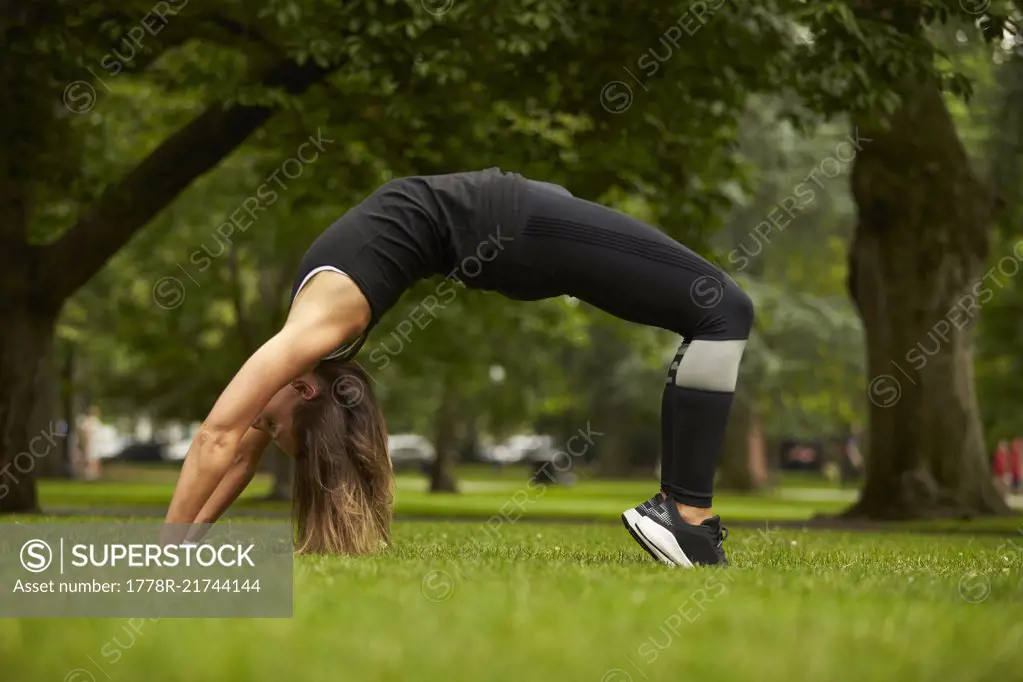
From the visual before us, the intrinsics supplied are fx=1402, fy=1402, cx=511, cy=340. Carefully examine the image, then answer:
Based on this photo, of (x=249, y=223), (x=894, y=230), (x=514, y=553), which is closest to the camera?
(x=514, y=553)

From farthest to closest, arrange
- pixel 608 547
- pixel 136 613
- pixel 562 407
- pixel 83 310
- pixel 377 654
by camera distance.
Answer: pixel 562 407
pixel 83 310
pixel 608 547
pixel 136 613
pixel 377 654

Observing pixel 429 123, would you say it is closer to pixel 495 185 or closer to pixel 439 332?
pixel 495 185

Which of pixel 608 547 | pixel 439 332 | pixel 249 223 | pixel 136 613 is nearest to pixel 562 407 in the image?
pixel 439 332

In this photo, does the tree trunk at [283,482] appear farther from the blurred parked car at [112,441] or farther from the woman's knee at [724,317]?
the blurred parked car at [112,441]

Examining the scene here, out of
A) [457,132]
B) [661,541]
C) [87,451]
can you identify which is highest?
[457,132]

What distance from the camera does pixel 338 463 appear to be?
19.1ft

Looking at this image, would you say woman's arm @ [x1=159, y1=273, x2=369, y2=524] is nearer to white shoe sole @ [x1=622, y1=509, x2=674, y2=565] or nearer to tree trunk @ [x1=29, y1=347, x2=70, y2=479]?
white shoe sole @ [x1=622, y1=509, x2=674, y2=565]

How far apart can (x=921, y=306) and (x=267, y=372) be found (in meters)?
13.7

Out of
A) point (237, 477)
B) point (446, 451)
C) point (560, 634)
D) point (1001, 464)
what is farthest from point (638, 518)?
point (1001, 464)

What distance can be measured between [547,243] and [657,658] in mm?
2401

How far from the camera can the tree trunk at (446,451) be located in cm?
3459

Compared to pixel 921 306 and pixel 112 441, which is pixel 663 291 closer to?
pixel 921 306

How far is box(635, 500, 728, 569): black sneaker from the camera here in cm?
552

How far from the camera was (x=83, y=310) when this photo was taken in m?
36.6
